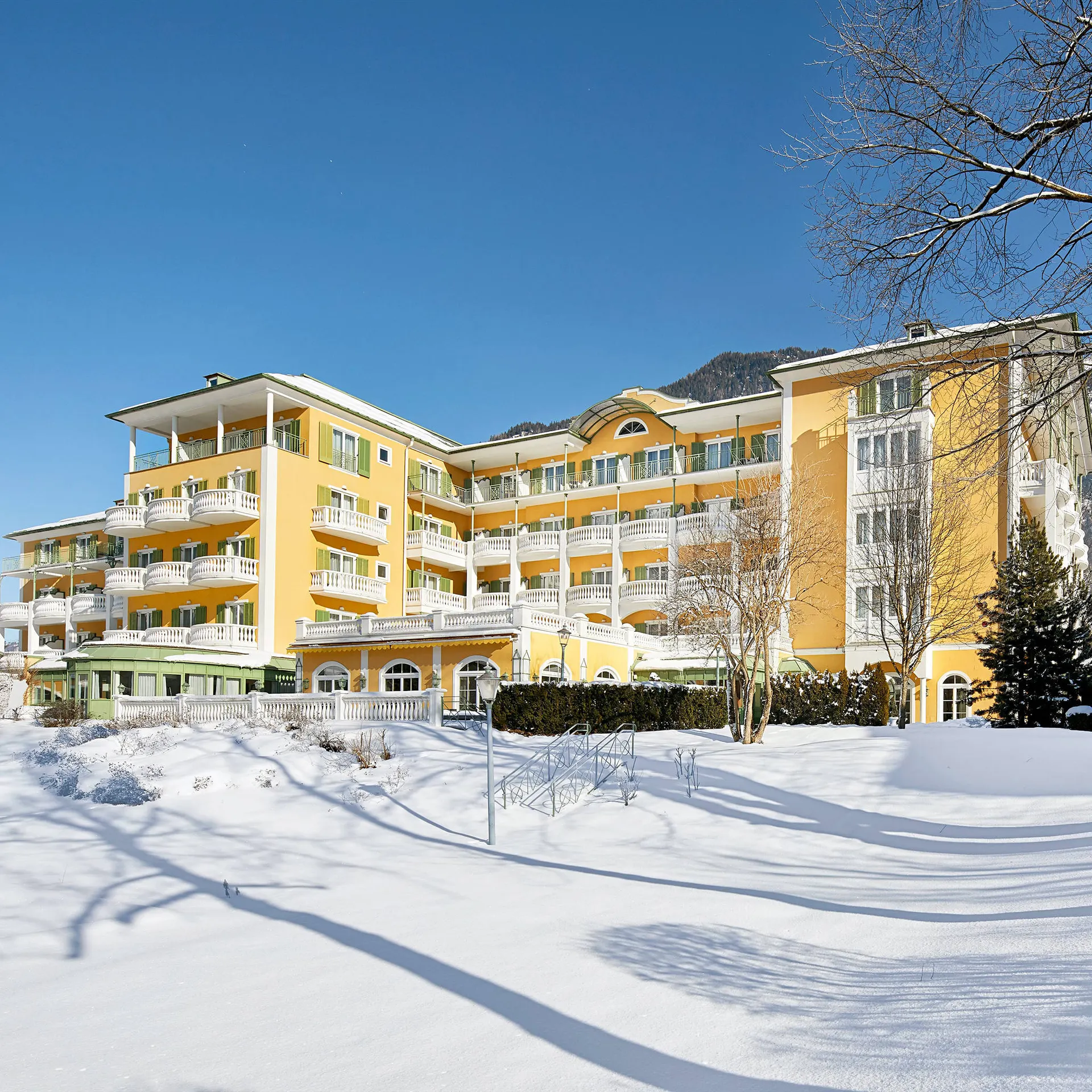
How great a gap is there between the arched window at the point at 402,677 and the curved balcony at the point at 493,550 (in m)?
14.1

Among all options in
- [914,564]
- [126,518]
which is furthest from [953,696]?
[126,518]

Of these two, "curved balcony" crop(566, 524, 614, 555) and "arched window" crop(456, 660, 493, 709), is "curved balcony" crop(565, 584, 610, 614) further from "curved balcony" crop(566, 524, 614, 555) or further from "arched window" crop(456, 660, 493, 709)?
"arched window" crop(456, 660, 493, 709)

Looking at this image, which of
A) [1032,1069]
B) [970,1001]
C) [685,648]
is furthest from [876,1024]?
[685,648]

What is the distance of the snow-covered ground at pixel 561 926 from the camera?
549cm

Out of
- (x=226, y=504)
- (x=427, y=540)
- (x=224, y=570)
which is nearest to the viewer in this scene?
(x=224, y=570)

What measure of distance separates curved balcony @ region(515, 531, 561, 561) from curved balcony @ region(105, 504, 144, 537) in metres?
16.9

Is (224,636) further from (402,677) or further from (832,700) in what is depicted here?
(832,700)

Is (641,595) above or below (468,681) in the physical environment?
above

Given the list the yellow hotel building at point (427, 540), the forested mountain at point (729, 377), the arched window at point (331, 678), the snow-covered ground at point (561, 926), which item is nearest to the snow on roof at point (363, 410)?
the yellow hotel building at point (427, 540)

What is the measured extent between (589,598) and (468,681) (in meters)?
11.4

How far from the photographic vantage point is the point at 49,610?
164ft

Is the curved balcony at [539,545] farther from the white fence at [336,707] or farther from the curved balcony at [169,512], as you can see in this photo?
the white fence at [336,707]

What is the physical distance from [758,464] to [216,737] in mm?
27275

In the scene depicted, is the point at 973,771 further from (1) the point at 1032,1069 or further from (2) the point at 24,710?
(2) the point at 24,710
